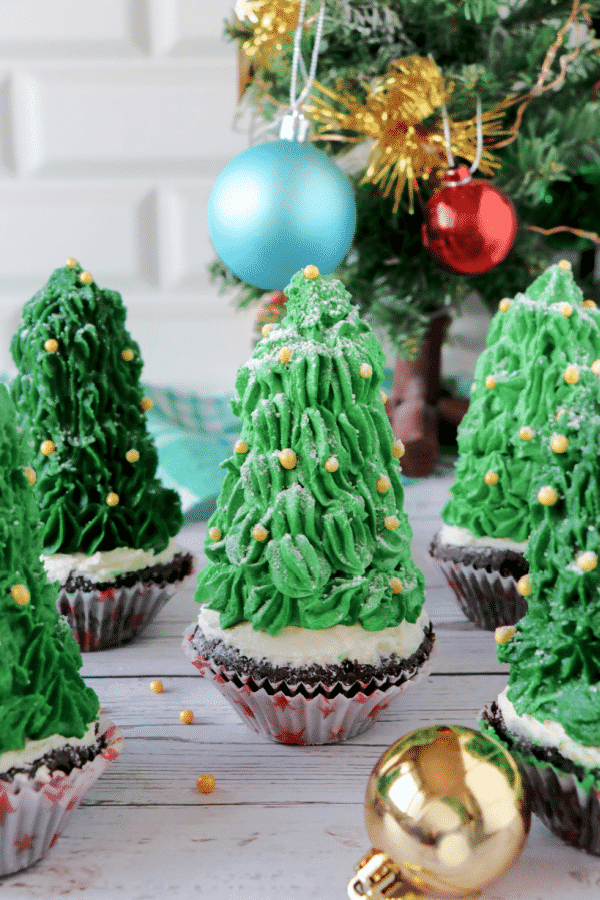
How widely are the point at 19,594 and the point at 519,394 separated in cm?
92

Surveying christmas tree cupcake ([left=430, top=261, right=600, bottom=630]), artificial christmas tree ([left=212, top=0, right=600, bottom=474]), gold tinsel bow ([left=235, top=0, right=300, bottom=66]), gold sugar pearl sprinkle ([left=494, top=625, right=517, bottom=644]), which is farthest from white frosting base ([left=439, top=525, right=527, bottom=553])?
gold tinsel bow ([left=235, top=0, right=300, bottom=66])

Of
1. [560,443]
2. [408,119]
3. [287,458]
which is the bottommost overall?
[287,458]

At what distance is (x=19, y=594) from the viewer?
0.96 meters

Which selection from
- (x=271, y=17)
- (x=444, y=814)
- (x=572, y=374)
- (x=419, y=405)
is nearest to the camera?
(x=444, y=814)

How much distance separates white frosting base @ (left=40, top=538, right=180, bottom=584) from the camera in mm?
1487

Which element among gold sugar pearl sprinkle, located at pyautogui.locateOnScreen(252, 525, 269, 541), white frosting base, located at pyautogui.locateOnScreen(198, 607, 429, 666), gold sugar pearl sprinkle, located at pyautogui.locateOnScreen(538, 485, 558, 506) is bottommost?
white frosting base, located at pyautogui.locateOnScreen(198, 607, 429, 666)

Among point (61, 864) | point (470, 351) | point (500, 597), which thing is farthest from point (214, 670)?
point (470, 351)

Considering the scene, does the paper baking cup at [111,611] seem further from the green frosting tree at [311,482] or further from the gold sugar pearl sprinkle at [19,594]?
the gold sugar pearl sprinkle at [19,594]

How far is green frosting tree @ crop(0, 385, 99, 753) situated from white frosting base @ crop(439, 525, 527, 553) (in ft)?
2.64

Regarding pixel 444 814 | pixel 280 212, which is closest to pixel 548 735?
pixel 444 814

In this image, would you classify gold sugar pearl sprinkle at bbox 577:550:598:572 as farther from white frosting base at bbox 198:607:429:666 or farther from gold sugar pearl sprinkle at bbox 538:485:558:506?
white frosting base at bbox 198:607:429:666

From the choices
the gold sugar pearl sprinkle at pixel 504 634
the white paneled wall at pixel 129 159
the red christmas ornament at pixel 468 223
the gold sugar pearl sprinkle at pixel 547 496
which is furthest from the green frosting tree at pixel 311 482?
the white paneled wall at pixel 129 159

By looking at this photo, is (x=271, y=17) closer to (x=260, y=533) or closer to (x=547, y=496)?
(x=260, y=533)

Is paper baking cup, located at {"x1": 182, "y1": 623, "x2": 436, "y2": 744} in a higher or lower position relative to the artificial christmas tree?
lower
